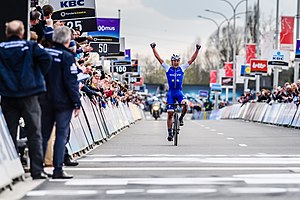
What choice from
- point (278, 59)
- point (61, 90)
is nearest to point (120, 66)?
point (278, 59)

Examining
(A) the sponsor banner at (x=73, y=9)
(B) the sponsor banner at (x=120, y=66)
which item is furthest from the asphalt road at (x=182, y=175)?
(B) the sponsor banner at (x=120, y=66)

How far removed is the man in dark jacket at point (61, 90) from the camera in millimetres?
11414

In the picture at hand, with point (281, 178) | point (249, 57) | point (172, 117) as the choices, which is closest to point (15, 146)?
point (281, 178)

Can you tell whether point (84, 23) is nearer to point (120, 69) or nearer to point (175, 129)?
point (175, 129)

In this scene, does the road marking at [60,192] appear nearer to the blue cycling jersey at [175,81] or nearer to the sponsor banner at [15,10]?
the sponsor banner at [15,10]

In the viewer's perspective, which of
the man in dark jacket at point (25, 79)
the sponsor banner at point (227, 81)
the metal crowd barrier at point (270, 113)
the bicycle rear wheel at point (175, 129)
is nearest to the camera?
the man in dark jacket at point (25, 79)

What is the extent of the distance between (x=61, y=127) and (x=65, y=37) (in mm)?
1175

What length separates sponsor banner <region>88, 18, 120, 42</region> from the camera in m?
32.6

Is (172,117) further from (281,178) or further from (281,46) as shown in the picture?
(281,46)

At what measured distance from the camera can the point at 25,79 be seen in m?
10.7

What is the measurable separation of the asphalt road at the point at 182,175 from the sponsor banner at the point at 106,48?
44.0ft

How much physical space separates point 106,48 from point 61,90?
20.7 metres

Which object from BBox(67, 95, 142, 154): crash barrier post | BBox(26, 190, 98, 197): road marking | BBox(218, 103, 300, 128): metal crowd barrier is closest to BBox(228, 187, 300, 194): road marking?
BBox(26, 190, 98, 197): road marking

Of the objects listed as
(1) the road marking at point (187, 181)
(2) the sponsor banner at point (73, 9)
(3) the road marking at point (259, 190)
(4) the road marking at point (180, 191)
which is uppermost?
(2) the sponsor banner at point (73, 9)
